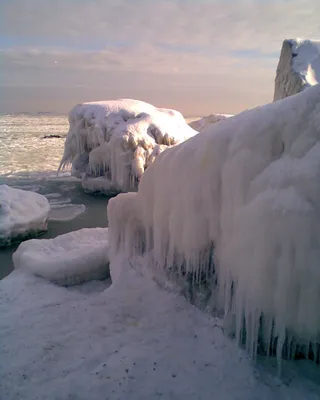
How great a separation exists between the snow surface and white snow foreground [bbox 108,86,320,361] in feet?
0.86

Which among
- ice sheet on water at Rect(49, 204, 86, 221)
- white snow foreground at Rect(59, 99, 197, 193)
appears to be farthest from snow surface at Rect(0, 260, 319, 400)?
white snow foreground at Rect(59, 99, 197, 193)

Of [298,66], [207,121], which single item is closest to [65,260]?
[298,66]

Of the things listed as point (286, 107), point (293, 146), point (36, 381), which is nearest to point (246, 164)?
point (293, 146)

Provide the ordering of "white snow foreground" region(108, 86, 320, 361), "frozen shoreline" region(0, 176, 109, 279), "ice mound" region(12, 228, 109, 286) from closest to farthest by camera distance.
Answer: "white snow foreground" region(108, 86, 320, 361), "ice mound" region(12, 228, 109, 286), "frozen shoreline" region(0, 176, 109, 279)

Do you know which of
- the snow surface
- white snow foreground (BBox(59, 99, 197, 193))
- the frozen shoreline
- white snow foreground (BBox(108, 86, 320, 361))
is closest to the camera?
white snow foreground (BBox(108, 86, 320, 361))

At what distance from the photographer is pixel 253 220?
2.49m

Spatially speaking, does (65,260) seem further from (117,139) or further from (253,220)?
(117,139)

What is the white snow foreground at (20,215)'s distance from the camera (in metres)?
7.51

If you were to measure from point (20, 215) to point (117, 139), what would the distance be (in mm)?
4638

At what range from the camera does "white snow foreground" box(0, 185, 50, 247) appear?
751cm

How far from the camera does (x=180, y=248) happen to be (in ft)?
11.5

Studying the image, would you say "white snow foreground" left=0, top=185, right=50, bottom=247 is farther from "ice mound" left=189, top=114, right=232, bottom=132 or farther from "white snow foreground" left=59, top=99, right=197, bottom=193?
"ice mound" left=189, top=114, right=232, bottom=132

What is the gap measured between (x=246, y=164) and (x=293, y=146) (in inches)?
14.9

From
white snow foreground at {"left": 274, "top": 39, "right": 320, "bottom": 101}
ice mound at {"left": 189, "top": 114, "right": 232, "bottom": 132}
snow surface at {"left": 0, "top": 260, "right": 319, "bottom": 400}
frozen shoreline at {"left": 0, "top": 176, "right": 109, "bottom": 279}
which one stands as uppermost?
white snow foreground at {"left": 274, "top": 39, "right": 320, "bottom": 101}
